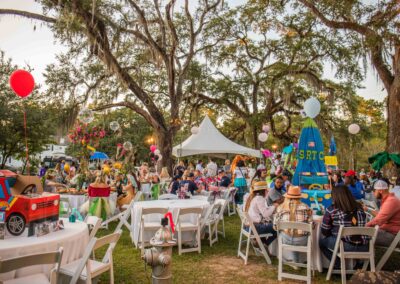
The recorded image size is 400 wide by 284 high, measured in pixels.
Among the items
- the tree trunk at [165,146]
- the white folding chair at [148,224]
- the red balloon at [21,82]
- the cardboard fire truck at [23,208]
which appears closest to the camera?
the cardboard fire truck at [23,208]

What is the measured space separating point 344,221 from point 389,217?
3.26ft

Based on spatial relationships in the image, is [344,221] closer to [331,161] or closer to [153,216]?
[153,216]

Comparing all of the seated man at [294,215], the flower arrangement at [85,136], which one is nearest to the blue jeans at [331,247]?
the seated man at [294,215]

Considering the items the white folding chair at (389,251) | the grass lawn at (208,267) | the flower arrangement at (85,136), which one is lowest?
the grass lawn at (208,267)

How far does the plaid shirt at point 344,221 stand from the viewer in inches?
167

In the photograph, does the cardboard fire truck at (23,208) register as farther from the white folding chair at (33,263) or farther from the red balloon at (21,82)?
the red balloon at (21,82)

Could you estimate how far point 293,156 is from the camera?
1195 cm

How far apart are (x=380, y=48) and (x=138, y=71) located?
9696mm

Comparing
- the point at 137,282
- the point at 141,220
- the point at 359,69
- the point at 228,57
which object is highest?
the point at 228,57

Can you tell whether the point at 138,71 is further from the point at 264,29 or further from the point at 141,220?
the point at 141,220

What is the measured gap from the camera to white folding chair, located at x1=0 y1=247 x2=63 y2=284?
2.44 meters

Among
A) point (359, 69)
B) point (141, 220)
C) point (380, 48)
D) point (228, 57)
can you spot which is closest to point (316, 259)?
point (141, 220)

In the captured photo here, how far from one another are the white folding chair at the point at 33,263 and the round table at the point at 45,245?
6 cm

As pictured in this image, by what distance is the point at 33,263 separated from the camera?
2.56 metres
